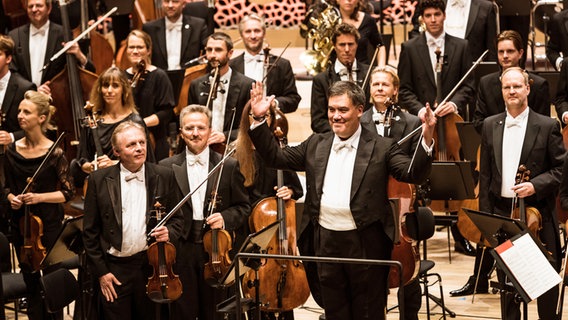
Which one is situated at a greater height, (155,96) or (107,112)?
(107,112)

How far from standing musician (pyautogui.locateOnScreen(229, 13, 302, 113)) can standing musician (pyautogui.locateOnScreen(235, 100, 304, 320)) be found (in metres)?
0.83

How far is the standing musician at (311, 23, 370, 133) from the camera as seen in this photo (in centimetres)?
615

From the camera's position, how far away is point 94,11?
7.82 metres

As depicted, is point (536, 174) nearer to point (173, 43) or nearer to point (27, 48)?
point (173, 43)

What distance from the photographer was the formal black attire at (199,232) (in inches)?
202

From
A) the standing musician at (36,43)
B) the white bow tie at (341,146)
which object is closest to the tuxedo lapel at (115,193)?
the white bow tie at (341,146)

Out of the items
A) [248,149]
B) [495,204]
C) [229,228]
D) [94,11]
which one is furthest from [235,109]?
[94,11]

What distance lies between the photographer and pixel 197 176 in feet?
17.1

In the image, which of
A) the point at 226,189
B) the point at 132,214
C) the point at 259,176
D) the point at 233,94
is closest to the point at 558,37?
the point at 233,94

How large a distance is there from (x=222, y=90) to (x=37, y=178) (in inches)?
48.1

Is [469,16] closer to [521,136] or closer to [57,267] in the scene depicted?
[521,136]

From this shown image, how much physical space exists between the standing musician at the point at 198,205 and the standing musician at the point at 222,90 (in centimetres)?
92

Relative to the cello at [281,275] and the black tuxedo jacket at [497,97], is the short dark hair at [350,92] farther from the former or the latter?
the black tuxedo jacket at [497,97]

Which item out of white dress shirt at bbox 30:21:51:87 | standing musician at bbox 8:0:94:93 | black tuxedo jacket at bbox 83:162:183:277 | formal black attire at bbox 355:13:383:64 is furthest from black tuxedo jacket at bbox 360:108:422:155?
white dress shirt at bbox 30:21:51:87
